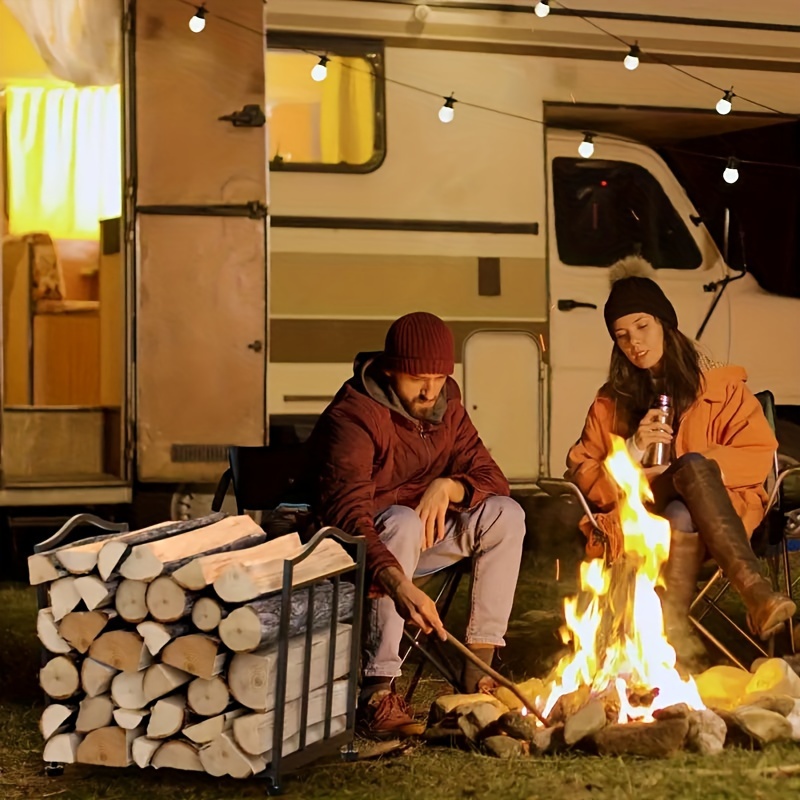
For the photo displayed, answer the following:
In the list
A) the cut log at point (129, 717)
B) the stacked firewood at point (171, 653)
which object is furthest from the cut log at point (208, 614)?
the cut log at point (129, 717)

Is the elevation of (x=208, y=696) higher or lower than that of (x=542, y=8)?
lower

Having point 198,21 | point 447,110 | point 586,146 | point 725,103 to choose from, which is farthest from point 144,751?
point 725,103

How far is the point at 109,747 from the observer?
307cm

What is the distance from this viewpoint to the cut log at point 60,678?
10.2 ft

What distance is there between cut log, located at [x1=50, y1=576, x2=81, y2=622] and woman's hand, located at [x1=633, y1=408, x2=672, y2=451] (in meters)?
1.81

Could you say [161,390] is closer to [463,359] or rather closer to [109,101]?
[463,359]

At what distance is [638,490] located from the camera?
13.0 feet

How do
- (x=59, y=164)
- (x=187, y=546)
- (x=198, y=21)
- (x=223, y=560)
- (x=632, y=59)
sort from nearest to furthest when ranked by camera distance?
(x=223, y=560), (x=187, y=546), (x=198, y=21), (x=632, y=59), (x=59, y=164)

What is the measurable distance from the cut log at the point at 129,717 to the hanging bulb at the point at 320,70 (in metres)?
3.02

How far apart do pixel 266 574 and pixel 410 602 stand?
445 millimetres

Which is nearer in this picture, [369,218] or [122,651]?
[122,651]

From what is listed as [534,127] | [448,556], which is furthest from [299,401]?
[448,556]

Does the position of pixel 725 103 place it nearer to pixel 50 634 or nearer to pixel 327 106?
pixel 327 106

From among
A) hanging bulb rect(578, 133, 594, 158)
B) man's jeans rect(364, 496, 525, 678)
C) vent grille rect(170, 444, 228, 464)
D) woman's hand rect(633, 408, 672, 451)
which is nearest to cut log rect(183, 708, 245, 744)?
man's jeans rect(364, 496, 525, 678)
